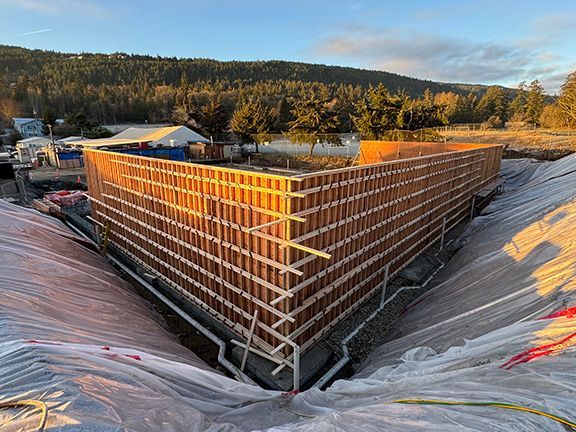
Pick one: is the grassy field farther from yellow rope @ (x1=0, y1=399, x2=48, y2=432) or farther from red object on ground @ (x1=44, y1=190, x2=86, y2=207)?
red object on ground @ (x1=44, y1=190, x2=86, y2=207)

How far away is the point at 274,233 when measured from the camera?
5.50 m

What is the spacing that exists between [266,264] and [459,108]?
240 ft

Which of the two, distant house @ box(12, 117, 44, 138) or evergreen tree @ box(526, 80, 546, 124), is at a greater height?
evergreen tree @ box(526, 80, 546, 124)

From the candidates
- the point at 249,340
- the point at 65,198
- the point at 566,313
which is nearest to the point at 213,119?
the point at 65,198

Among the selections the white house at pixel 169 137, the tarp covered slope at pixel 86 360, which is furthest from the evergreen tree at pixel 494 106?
the tarp covered slope at pixel 86 360

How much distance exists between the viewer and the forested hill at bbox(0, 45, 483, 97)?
94.1m

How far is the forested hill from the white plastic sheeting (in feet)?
314

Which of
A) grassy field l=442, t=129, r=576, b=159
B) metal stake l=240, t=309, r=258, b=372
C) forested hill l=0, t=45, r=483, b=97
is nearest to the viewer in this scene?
metal stake l=240, t=309, r=258, b=372

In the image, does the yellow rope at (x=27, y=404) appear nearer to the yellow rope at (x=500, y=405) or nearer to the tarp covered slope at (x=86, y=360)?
the tarp covered slope at (x=86, y=360)

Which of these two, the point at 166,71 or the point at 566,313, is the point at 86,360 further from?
the point at 166,71

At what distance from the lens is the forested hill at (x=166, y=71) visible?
3703 inches

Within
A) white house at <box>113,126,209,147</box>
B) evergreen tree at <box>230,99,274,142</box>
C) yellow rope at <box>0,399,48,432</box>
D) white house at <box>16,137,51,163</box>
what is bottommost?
white house at <box>16,137,51,163</box>

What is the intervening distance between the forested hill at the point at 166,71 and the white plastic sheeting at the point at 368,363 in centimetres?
9580

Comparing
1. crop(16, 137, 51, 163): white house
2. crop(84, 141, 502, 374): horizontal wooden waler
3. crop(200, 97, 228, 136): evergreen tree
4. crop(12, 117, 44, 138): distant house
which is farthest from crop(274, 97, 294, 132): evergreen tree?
crop(12, 117, 44, 138): distant house
